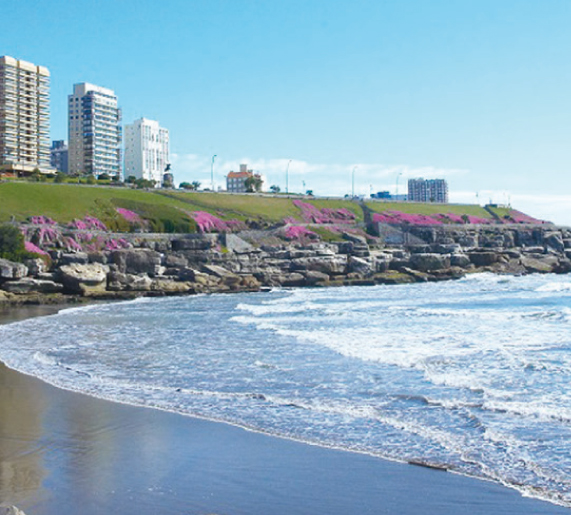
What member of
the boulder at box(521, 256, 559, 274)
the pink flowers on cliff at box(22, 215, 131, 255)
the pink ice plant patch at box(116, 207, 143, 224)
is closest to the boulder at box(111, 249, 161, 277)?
the pink flowers on cliff at box(22, 215, 131, 255)

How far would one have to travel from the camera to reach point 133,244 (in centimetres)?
5866

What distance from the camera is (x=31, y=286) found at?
41.2 m

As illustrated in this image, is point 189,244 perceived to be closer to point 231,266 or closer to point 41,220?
point 231,266

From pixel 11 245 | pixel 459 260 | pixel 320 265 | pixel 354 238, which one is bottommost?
pixel 320 265

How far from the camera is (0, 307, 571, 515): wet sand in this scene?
7.91 metres

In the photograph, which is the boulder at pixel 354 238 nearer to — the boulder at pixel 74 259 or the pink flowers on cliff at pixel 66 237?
the pink flowers on cliff at pixel 66 237

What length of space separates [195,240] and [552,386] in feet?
155

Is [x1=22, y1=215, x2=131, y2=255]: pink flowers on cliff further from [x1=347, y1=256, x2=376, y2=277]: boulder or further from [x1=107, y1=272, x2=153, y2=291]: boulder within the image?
[x1=347, y1=256, x2=376, y2=277]: boulder

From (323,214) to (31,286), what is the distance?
182ft

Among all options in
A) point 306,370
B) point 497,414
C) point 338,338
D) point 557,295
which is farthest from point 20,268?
point 497,414

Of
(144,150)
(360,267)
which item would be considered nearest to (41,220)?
(360,267)

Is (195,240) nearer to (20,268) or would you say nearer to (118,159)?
(20,268)

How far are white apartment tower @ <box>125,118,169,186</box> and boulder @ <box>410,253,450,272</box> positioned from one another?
409 ft

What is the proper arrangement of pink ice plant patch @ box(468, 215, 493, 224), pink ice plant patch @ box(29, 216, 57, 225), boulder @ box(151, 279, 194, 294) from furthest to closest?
pink ice plant patch @ box(468, 215, 493, 224)
pink ice plant patch @ box(29, 216, 57, 225)
boulder @ box(151, 279, 194, 294)
